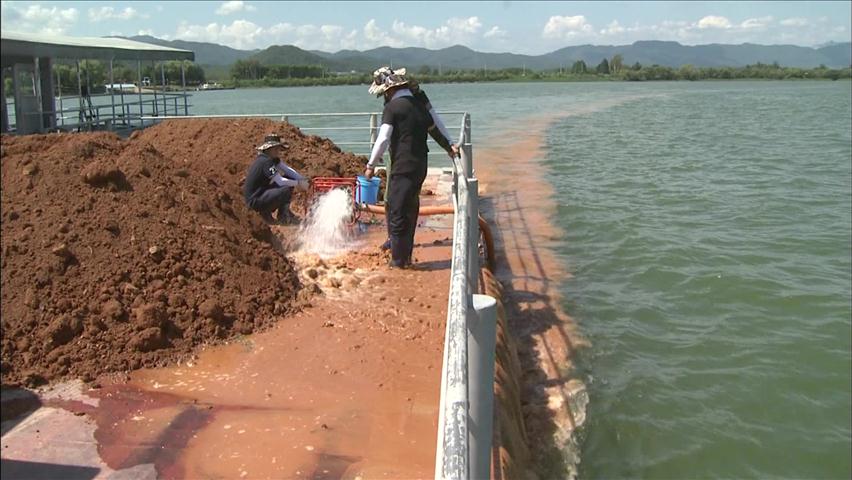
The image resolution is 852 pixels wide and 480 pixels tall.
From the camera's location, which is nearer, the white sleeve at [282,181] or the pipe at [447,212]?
the white sleeve at [282,181]

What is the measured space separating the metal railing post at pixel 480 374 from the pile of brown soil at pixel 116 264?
3305 millimetres

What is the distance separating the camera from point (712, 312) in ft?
32.1

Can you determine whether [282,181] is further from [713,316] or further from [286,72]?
[286,72]

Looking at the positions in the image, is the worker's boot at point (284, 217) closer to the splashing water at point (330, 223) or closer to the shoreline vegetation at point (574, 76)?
the splashing water at point (330, 223)

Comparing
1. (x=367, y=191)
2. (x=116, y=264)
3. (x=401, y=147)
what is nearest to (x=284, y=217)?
(x=367, y=191)

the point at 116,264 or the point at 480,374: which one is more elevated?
the point at 480,374

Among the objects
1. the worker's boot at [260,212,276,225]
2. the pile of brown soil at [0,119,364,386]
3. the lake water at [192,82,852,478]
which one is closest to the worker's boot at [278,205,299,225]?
the worker's boot at [260,212,276,225]

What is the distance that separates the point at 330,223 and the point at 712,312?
5130 millimetres

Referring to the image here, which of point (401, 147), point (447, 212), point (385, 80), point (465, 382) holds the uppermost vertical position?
point (385, 80)

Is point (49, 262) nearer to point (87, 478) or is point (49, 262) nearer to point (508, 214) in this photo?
point (87, 478)

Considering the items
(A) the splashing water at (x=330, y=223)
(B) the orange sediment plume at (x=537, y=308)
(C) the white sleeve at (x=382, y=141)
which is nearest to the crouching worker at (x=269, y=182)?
(A) the splashing water at (x=330, y=223)

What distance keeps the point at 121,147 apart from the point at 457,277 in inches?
220

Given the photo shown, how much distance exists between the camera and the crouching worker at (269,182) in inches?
361

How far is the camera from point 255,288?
254 inches
